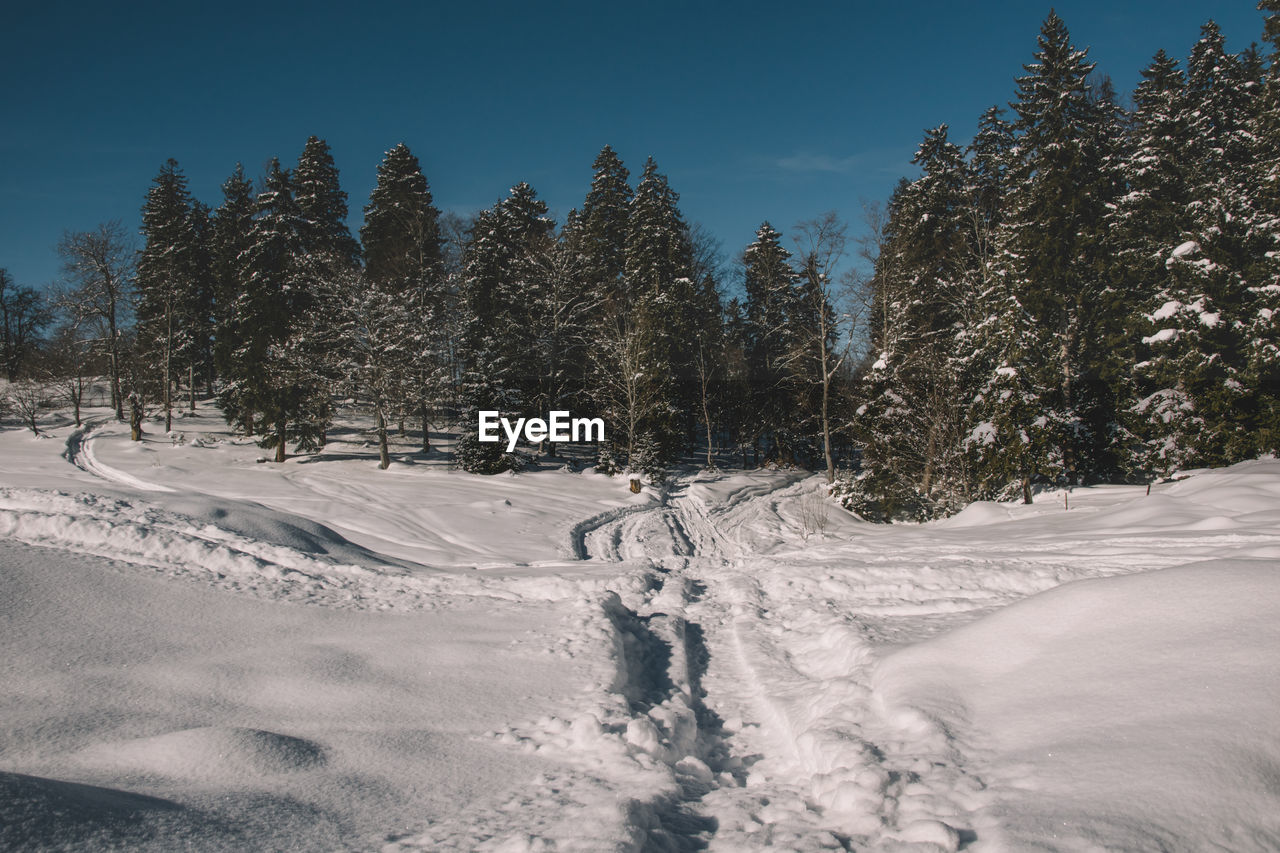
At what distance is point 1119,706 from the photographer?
4031 millimetres

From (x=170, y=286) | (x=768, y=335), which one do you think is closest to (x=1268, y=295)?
(x=768, y=335)

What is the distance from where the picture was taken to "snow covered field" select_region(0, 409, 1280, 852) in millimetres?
3348

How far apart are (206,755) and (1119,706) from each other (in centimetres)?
610

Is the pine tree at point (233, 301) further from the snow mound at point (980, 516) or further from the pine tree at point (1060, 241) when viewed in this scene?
the pine tree at point (1060, 241)

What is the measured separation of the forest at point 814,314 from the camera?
18.1m

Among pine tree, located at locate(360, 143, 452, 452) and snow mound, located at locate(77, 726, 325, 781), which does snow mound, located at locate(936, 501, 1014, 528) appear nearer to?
snow mound, located at locate(77, 726, 325, 781)

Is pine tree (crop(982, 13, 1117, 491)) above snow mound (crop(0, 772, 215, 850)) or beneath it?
above

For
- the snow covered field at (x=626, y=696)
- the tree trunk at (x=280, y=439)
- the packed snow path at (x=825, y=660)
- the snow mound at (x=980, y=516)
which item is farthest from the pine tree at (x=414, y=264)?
the snow mound at (x=980, y=516)

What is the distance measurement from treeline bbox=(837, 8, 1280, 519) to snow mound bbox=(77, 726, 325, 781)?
1917cm

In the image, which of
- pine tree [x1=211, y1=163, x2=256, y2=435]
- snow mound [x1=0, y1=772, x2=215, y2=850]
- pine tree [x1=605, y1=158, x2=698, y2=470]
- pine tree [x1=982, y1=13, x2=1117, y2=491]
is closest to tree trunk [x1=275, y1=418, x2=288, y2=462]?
pine tree [x1=211, y1=163, x2=256, y2=435]

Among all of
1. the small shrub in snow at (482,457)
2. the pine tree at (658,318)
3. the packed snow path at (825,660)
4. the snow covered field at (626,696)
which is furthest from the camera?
the pine tree at (658,318)

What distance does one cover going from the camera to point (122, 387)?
107ft

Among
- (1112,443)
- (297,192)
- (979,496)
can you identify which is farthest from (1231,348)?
(297,192)

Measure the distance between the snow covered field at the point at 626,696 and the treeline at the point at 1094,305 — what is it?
25.1 feet
